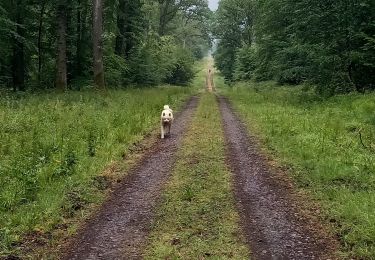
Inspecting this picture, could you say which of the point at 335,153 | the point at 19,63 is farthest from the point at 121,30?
the point at 335,153

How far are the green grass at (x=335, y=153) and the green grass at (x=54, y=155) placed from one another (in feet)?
14.0

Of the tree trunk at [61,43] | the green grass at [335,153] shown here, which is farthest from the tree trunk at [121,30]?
the green grass at [335,153]

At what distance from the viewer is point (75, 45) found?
2830 cm

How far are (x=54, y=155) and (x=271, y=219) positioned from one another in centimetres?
547

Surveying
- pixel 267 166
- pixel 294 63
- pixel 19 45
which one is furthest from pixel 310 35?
pixel 19 45

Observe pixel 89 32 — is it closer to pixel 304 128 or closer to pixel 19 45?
pixel 19 45

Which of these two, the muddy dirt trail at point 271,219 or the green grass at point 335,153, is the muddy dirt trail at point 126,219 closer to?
the muddy dirt trail at point 271,219

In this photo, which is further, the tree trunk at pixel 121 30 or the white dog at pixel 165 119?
the tree trunk at pixel 121 30

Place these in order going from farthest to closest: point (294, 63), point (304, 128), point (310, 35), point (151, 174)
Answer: point (294, 63) → point (310, 35) → point (304, 128) → point (151, 174)

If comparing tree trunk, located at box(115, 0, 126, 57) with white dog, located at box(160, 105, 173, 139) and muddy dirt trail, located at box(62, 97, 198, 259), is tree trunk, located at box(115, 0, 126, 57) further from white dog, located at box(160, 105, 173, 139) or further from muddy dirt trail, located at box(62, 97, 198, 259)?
muddy dirt trail, located at box(62, 97, 198, 259)

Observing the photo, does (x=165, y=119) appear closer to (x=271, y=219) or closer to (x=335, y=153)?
(x=335, y=153)

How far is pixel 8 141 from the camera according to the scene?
10750 mm

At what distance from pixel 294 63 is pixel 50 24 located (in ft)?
56.4

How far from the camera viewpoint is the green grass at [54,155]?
6.76 meters
